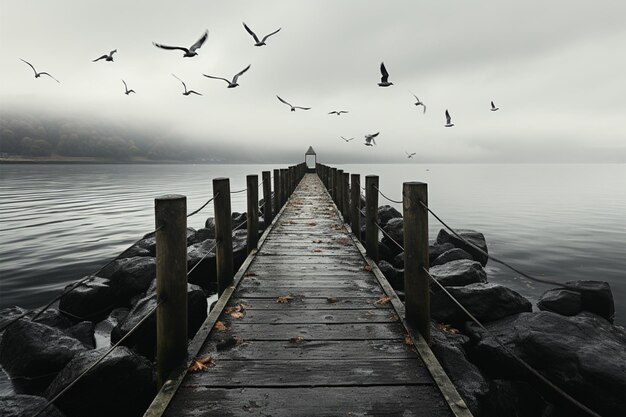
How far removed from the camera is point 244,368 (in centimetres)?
319

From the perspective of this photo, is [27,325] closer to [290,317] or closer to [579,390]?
[290,317]

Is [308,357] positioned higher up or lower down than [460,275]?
higher up

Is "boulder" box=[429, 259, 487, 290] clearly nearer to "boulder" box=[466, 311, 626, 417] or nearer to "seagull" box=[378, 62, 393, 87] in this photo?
"boulder" box=[466, 311, 626, 417]

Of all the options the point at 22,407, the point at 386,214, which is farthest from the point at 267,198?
the point at 386,214

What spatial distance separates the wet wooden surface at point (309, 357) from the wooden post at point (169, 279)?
0.26 m

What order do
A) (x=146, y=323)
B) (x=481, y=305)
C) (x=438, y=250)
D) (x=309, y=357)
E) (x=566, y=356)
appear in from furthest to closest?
(x=438, y=250) → (x=481, y=305) → (x=146, y=323) → (x=566, y=356) → (x=309, y=357)

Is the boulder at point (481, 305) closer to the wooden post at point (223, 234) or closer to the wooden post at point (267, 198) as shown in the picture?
the wooden post at point (223, 234)

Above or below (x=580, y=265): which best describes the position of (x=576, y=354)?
above

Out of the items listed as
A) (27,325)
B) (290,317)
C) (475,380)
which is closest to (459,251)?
(475,380)

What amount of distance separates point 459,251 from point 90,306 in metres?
8.95

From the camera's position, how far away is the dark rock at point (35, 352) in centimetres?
507

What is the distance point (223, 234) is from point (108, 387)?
2.17 m

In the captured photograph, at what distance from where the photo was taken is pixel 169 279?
316 centimetres

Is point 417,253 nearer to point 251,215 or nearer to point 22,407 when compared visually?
point 251,215
